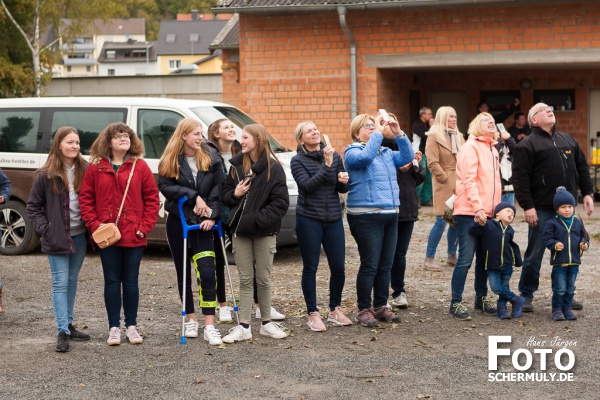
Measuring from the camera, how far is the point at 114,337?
7.79 metres

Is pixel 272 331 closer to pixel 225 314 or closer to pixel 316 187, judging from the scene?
pixel 225 314

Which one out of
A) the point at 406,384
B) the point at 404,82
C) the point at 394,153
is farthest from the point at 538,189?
the point at 404,82

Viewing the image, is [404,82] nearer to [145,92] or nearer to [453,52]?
[453,52]

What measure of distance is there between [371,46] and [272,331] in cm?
1116

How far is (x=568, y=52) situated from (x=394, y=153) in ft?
31.8

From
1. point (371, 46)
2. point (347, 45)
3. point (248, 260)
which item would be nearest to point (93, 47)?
point (347, 45)

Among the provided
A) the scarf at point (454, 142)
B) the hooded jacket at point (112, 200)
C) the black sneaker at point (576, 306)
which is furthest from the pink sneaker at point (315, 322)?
the scarf at point (454, 142)

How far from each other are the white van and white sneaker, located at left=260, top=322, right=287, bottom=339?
3597 mm

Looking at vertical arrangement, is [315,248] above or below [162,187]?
below

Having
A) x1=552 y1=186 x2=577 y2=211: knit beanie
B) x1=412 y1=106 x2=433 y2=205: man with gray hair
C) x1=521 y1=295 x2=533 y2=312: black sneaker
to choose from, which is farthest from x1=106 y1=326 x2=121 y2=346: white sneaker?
x1=412 y1=106 x2=433 y2=205: man with gray hair

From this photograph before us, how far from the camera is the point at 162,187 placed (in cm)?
798

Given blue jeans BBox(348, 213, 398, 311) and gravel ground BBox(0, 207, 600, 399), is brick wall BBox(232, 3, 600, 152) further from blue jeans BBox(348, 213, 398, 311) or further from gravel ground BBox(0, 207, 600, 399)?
blue jeans BBox(348, 213, 398, 311)

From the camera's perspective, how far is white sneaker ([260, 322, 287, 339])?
26.1ft

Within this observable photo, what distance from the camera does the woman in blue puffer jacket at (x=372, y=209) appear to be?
324 inches
